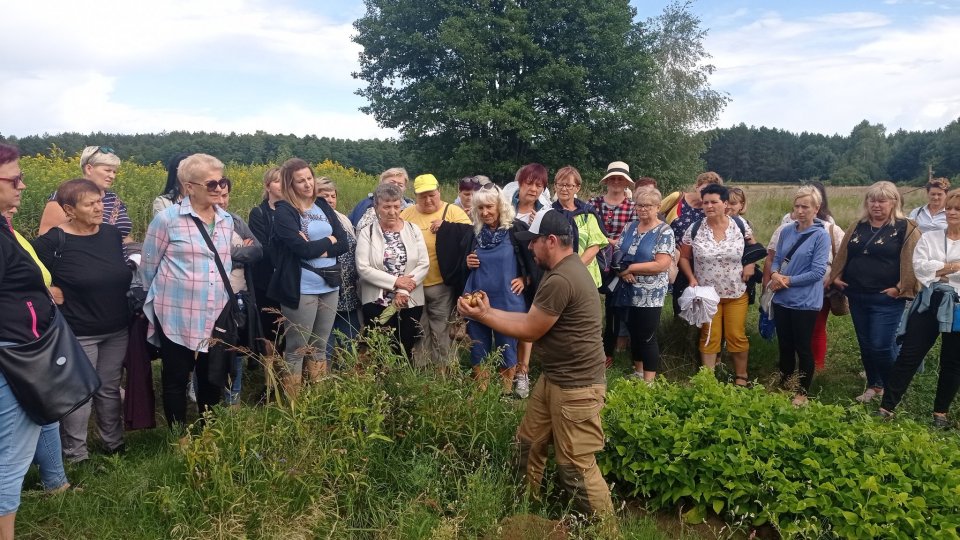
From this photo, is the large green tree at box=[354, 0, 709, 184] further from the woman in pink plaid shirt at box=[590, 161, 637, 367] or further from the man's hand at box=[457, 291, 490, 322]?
the man's hand at box=[457, 291, 490, 322]

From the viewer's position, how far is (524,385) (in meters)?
5.59

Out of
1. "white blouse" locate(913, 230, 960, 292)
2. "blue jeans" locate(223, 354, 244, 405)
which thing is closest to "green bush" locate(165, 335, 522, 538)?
"blue jeans" locate(223, 354, 244, 405)

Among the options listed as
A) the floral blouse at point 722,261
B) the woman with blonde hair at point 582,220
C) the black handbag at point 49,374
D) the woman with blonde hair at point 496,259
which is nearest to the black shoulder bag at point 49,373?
the black handbag at point 49,374

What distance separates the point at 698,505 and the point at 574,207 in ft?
9.90

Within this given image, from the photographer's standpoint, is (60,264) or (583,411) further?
(60,264)

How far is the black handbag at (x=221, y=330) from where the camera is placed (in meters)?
4.14

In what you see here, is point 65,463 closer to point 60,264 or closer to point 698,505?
point 60,264

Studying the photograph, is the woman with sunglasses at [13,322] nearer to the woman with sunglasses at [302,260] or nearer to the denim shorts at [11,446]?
the denim shorts at [11,446]

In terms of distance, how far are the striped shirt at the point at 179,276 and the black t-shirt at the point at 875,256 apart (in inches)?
225

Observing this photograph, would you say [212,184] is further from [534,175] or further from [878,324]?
[878,324]

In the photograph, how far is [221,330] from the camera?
4.15 meters

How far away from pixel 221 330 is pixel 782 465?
12.1ft

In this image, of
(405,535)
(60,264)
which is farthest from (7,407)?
(405,535)

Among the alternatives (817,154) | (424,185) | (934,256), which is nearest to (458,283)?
(424,185)
